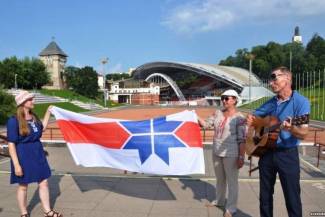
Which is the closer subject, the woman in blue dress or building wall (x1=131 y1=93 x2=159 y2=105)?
the woman in blue dress

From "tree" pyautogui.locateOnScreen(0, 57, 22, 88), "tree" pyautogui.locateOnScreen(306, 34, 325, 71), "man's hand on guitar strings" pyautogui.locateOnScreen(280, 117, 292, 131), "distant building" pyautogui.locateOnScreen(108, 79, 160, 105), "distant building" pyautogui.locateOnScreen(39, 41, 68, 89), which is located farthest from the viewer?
"distant building" pyautogui.locateOnScreen(108, 79, 160, 105)

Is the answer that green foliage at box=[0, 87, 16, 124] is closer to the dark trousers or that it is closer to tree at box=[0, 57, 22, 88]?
the dark trousers

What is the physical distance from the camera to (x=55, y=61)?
115 m

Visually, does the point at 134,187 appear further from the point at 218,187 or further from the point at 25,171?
the point at 25,171

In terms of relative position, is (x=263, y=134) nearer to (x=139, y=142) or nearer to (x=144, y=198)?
(x=139, y=142)

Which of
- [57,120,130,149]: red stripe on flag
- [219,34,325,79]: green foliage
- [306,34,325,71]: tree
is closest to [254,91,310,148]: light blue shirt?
[57,120,130,149]: red stripe on flag

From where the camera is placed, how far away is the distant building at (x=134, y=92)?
404 ft

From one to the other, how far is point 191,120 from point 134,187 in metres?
1.94

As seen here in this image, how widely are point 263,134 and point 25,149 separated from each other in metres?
3.08

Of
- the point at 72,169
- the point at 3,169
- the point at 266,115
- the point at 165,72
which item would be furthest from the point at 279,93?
the point at 165,72

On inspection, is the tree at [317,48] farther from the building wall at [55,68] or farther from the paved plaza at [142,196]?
the paved plaza at [142,196]

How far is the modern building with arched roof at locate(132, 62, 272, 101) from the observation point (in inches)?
4449

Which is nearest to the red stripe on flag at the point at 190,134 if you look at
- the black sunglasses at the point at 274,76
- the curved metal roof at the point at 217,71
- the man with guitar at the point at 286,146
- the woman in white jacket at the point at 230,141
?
the woman in white jacket at the point at 230,141

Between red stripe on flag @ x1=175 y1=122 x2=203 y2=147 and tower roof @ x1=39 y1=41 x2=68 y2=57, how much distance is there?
114 m
